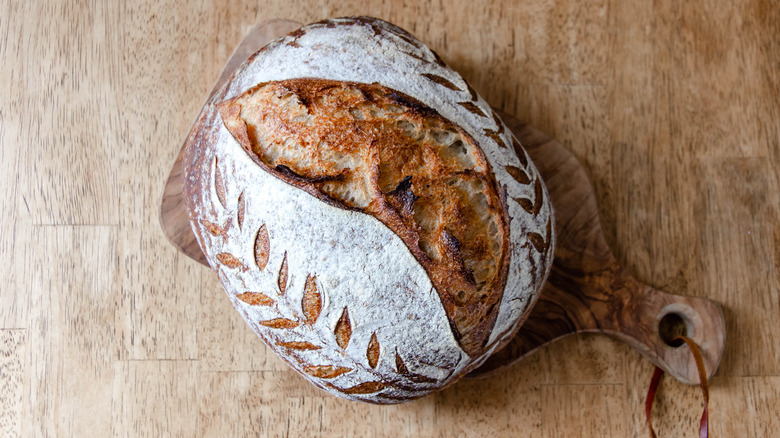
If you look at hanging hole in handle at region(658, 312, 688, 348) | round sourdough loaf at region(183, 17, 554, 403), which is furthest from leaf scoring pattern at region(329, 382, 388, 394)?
hanging hole in handle at region(658, 312, 688, 348)

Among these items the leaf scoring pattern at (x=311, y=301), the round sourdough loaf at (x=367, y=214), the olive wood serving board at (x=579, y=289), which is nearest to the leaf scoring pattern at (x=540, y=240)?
the round sourdough loaf at (x=367, y=214)

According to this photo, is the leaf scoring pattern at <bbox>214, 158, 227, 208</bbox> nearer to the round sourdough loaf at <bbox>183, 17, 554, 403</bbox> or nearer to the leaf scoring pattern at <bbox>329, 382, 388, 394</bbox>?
the round sourdough loaf at <bbox>183, 17, 554, 403</bbox>

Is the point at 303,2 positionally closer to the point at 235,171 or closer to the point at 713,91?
the point at 235,171

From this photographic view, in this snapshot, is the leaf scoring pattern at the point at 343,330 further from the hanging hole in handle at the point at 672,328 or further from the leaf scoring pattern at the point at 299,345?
the hanging hole in handle at the point at 672,328

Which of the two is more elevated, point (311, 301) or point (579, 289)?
point (311, 301)

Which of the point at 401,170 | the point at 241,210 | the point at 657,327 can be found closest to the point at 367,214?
the point at 401,170

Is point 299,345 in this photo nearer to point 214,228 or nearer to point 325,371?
point 325,371
